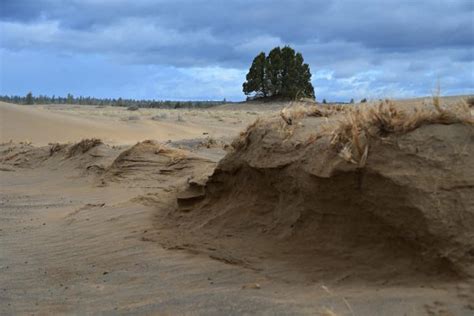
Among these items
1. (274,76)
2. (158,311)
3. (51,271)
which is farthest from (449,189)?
(274,76)

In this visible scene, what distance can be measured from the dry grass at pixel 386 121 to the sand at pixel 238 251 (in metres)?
0.09

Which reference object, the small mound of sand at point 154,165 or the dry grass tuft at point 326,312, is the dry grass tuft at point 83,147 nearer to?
the small mound of sand at point 154,165

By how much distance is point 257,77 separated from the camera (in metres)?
35.2

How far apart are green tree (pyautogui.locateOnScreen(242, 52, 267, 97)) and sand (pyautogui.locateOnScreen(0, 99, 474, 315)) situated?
2619cm

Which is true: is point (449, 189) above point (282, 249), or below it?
above

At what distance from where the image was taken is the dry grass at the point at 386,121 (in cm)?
484

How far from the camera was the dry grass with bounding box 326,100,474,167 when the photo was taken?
484 centimetres

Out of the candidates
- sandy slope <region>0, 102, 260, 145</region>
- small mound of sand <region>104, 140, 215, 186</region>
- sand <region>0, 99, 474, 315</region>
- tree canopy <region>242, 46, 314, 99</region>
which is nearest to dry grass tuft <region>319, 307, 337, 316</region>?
sand <region>0, 99, 474, 315</region>

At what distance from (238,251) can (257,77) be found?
98.6ft

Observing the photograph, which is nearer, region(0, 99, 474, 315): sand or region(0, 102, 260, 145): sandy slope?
region(0, 99, 474, 315): sand

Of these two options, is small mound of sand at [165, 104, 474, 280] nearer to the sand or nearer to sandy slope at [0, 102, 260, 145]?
the sand

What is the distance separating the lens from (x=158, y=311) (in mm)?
4648

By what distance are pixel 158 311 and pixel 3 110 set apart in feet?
59.7

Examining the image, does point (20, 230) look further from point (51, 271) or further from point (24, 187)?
point (24, 187)
